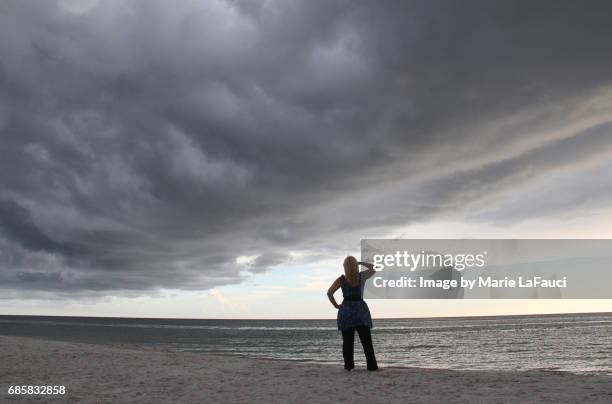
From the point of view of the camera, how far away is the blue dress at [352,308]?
11.0 m

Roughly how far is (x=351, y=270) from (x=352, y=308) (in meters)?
0.90

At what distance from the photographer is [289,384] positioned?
10023mm

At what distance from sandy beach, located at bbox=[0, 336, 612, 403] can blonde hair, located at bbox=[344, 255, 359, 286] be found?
2055mm

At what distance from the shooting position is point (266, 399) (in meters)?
8.56

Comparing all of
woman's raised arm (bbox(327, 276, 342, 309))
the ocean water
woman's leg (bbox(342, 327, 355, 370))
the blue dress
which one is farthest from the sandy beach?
the ocean water

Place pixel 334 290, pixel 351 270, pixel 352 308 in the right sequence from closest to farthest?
1. pixel 351 270
2. pixel 352 308
3. pixel 334 290

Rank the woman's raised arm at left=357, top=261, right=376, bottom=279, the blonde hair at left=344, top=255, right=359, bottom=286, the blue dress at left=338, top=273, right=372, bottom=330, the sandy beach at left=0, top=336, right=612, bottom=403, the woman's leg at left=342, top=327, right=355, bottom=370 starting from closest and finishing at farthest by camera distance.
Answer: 1. the sandy beach at left=0, top=336, right=612, bottom=403
2. the blonde hair at left=344, top=255, right=359, bottom=286
3. the blue dress at left=338, top=273, right=372, bottom=330
4. the woman's raised arm at left=357, top=261, right=376, bottom=279
5. the woman's leg at left=342, top=327, right=355, bottom=370

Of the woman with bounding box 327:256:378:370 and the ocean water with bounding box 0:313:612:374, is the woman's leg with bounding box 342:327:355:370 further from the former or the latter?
the ocean water with bounding box 0:313:612:374

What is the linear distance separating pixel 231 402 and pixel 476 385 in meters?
4.70

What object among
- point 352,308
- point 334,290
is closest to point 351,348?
point 352,308

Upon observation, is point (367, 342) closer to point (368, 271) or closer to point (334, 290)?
point (334, 290)

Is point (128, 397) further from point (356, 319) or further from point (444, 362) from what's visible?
point (444, 362)

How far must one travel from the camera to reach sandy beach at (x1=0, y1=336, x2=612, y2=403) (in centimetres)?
841

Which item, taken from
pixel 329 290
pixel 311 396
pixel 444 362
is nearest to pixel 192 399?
pixel 311 396
